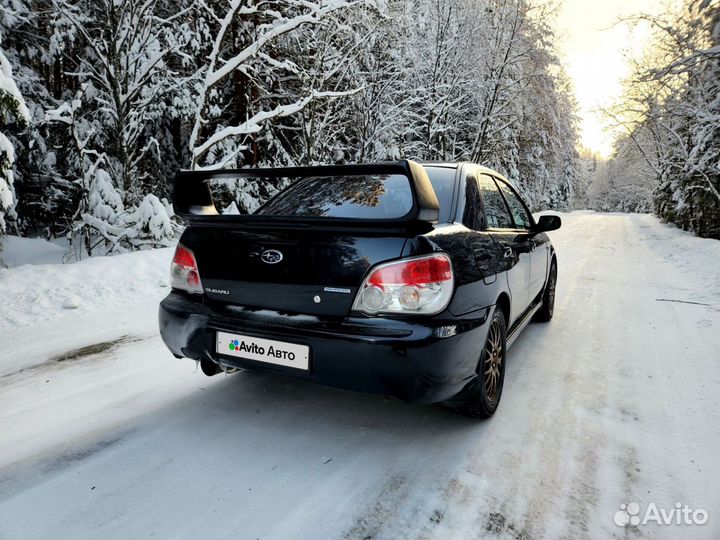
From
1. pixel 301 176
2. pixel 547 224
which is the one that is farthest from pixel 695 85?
pixel 301 176

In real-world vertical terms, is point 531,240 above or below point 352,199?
below

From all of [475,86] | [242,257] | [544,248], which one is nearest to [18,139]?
[242,257]

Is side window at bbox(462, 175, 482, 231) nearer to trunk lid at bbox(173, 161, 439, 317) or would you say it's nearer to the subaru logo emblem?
trunk lid at bbox(173, 161, 439, 317)

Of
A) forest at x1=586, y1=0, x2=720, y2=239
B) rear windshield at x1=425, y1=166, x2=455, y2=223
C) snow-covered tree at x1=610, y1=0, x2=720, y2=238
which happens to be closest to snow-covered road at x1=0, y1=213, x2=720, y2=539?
rear windshield at x1=425, y1=166, x2=455, y2=223

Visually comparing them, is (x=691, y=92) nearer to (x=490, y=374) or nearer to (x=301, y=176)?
(x=490, y=374)

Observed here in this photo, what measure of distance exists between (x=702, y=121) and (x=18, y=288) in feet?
45.2

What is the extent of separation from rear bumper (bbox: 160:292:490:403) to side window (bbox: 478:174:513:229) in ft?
3.54

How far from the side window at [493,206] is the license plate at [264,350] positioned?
160 centimetres

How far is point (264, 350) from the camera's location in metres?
2.21

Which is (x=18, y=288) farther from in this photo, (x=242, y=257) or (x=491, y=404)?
(x=491, y=404)

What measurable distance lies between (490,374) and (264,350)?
132cm

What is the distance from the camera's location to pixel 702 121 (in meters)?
10.6

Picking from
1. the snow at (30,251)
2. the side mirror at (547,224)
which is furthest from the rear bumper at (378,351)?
the snow at (30,251)

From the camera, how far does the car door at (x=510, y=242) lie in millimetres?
3002
